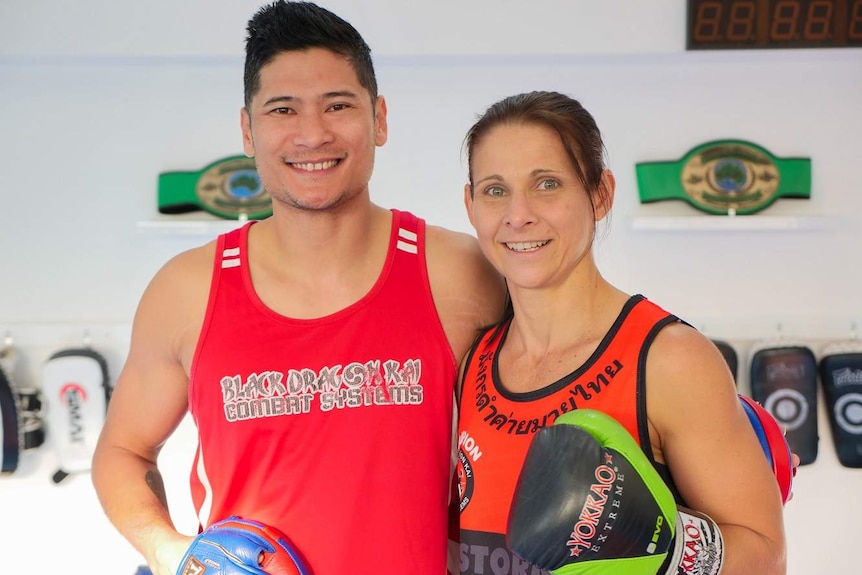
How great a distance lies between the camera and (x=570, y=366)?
58.6 inches

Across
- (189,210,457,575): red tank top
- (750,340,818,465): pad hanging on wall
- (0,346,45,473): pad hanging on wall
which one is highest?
(189,210,457,575): red tank top

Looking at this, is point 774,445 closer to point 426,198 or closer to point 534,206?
point 534,206

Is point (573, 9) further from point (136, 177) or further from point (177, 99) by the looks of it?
point (136, 177)

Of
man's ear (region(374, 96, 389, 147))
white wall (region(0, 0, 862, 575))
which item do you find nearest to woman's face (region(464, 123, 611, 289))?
man's ear (region(374, 96, 389, 147))

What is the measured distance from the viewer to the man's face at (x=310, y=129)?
1765 millimetres

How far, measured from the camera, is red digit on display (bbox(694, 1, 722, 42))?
3762 millimetres

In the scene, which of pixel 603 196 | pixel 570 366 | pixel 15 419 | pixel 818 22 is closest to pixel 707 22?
pixel 818 22

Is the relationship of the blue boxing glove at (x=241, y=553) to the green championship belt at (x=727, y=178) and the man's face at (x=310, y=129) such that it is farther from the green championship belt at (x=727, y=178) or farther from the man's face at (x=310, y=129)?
the green championship belt at (x=727, y=178)

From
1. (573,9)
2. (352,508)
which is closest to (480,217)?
(352,508)

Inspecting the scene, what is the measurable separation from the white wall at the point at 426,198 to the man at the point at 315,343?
2.19m

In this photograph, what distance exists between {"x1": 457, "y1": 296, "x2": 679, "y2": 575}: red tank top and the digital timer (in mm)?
2647

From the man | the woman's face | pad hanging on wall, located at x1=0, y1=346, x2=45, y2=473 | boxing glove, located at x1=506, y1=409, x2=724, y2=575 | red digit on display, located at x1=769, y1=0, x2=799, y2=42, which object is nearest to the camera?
boxing glove, located at x1=506, y1=409, x2=724, y2=575

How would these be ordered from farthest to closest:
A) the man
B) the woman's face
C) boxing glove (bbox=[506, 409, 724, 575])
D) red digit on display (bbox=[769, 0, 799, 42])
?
red digit on display (bbox=[769, 0, 799, 42]) < the man < the woman's face < boxing glove (bbox=[506, 409, 724, 575])

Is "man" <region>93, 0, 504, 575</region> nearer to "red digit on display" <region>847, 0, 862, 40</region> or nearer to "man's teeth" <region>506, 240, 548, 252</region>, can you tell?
"man's teeth" <region>506, 240, 548, 252</region>
